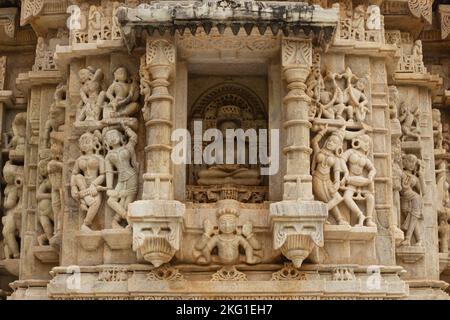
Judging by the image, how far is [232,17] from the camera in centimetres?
1209

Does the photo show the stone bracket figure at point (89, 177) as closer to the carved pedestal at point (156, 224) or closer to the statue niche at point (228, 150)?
the carved pedestal at point (156, 224)

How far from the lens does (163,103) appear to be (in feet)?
40.6

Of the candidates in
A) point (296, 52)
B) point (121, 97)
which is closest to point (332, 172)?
point (296, 52)

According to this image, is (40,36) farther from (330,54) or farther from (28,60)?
(330,54)

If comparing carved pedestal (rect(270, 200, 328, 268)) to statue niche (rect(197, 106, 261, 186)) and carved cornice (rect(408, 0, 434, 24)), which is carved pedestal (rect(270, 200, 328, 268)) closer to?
statue niche (rect(197, 106, 261, 186))

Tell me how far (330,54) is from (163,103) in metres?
2.60

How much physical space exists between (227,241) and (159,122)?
1.83 m

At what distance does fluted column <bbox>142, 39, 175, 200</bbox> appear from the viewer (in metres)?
12.0

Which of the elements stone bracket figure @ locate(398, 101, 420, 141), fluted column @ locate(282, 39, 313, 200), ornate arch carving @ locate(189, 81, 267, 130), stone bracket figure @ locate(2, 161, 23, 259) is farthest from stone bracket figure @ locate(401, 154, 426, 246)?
stone bracket figure @ locate(2, 161, 23, 259)

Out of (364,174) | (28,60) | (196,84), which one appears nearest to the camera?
(364,174)

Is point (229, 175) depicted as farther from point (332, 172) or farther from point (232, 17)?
point (232, 17)

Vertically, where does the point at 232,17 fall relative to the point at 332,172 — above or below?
above

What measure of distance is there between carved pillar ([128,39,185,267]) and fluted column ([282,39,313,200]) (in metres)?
1.52

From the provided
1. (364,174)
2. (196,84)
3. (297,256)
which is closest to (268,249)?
(297,256)
